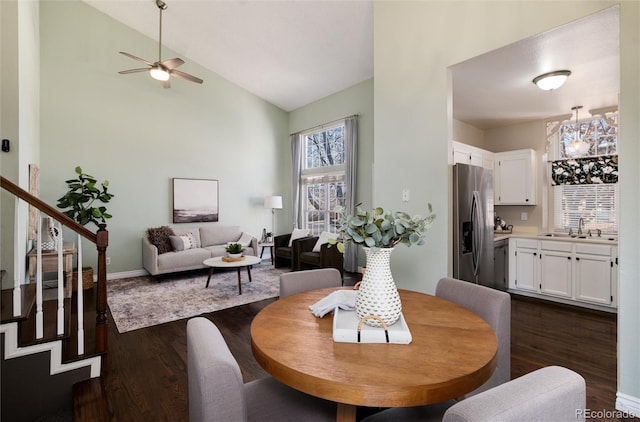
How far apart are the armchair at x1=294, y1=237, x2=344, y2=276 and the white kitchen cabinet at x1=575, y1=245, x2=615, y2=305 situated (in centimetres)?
303

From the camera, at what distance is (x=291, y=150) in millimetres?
7477

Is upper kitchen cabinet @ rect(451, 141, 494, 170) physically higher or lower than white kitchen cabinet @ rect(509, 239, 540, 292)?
higher

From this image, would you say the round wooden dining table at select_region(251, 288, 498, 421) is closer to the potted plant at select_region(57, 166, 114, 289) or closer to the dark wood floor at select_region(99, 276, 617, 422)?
the dark wood floor at select_region(99, 276, 617, 422)

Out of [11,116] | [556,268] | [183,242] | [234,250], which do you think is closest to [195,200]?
[183,242]

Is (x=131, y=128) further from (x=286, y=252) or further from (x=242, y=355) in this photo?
(x=242, y=355)

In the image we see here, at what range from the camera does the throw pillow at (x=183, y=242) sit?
17.9 feet

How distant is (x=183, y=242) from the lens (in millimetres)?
5582

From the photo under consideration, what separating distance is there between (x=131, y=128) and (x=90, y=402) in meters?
4.84

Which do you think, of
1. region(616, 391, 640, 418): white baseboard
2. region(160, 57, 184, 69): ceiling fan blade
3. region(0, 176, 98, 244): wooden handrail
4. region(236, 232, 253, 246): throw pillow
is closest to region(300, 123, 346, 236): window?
region(236, 232, 253, 246): throw pillow

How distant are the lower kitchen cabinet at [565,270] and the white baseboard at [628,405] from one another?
2068mm

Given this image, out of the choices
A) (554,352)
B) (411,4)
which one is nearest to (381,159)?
(411,4)

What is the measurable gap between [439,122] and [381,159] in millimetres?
727

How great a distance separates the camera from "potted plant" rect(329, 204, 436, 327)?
4.07ft

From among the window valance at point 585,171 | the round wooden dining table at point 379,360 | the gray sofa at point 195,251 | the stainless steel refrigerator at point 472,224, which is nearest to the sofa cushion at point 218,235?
the gray sofa at point 195,251
